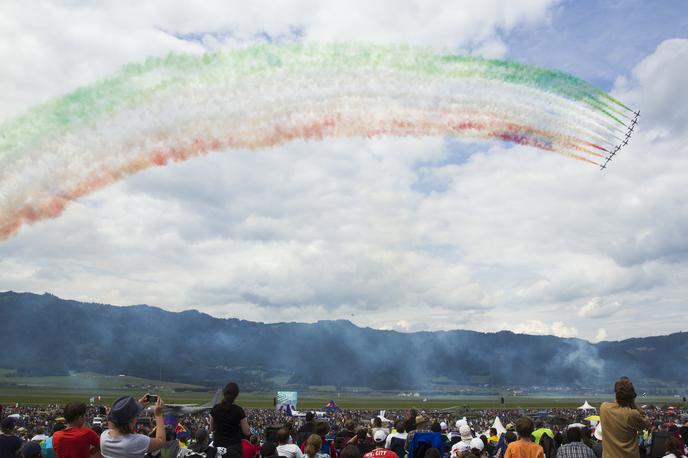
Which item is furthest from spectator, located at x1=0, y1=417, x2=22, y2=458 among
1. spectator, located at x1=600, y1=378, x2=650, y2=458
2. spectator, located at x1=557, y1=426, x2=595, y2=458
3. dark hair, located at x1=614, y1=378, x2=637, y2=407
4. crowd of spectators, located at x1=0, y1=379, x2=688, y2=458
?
dark hair, located at x1=614, y1=378, x2=637, y2=407

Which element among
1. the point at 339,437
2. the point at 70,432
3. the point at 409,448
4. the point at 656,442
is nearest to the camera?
the point at 70,432

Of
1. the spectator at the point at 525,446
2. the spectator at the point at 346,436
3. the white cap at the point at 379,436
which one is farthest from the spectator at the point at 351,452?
the spectator at the point at 346,436

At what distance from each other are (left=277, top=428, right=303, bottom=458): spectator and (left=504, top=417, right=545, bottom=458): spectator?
335 centimetres

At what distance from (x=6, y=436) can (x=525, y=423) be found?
351 inches

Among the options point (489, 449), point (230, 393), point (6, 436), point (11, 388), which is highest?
point (230, 393)

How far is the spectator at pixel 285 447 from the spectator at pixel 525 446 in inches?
132

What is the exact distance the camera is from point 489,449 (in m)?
14.8

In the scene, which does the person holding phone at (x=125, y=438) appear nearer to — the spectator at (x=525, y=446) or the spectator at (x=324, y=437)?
the spectator at (x=324, y=437)

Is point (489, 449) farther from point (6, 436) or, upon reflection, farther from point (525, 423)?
point (6, 436)

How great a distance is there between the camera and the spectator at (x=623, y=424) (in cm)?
783

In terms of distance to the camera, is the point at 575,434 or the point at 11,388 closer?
the point at 575,434

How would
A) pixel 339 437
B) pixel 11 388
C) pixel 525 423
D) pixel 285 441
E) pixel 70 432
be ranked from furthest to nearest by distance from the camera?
pixel 11 388 < pixel 339 437 < pixel 285 441 < pixel 525 423 < pixel 70 432

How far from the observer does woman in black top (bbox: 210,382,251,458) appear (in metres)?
9.69

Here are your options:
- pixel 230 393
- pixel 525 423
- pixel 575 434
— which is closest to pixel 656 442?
pixel 575 434
